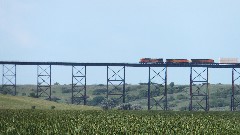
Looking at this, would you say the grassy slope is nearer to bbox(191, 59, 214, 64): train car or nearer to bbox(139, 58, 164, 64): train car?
bbox(139, 58, 164, 64): train car

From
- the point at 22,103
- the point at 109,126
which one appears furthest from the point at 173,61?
the point at 109,126

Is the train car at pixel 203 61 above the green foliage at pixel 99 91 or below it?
above

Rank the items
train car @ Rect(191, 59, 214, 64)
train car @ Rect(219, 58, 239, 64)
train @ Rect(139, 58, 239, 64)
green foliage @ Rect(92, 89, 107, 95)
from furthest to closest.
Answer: green foliage @ Rect(92, 89, 107, 95), train car @ Rect(191, 59, 214, 64), train @ Rect(139, 58, 239, 64), train car @ Rect(219, 58, 239, 64)

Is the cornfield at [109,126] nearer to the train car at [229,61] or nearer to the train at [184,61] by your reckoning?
the train car at [229,61]

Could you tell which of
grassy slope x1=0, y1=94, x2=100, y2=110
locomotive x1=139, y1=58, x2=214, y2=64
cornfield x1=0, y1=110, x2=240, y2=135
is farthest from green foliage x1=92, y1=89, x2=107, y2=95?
cornfield x1=0, y1=110, x2=240, y2=135

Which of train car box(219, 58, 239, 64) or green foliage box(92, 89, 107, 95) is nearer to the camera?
train car box(219, 58, 239, 64)

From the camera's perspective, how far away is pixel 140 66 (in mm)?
73000

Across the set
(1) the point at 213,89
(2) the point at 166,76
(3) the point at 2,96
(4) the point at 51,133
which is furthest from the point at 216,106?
(4) the point at 51,133

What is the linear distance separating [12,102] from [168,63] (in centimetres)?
2220

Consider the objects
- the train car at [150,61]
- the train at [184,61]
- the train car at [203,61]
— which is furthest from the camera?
the train car at [150,61]

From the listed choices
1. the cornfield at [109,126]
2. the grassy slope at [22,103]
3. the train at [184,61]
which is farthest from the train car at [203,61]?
the cornfield at [109,126]

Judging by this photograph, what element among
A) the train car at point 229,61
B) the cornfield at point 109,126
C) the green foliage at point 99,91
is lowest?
the green foliage at point 99,91

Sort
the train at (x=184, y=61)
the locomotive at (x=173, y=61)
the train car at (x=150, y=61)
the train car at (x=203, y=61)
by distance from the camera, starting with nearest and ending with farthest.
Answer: the train at (x=184, y=61), the train car at (x=203, y=61), the locomotive at (x=173, y=61), the train car at (x=150, y=61)

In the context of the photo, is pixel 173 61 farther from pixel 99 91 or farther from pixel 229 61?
pixel 99 91
